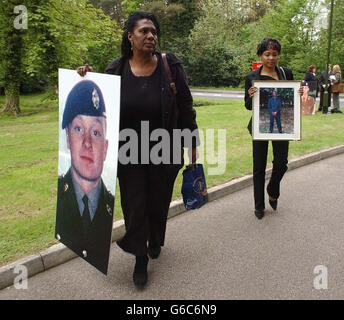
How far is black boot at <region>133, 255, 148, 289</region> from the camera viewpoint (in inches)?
116

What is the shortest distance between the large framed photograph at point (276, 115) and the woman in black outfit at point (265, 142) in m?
0.16

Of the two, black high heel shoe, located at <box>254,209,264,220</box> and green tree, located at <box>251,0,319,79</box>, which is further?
green tree, located at <box>251,0,319,79</box>

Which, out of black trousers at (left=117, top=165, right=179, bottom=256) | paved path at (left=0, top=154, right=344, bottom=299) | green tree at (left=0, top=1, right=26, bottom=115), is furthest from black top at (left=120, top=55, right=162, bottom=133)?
green tree at (left=0, top=1, right=26, bottom=115)

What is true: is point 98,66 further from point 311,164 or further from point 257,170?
point 257,170

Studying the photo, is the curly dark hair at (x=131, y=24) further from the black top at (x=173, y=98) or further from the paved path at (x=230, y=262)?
the paved path at (x=230, y=262)

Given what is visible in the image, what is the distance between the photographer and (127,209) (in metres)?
3.10

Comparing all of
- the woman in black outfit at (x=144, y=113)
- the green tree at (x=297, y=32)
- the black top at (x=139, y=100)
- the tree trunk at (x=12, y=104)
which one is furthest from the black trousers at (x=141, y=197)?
the green tree at (x=297, y=32)

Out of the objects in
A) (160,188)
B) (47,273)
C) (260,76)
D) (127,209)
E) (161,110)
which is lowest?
(47,273)

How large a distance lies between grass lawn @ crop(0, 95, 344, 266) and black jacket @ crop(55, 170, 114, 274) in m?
0.41

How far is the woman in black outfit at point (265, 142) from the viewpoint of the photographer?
3980 millimetres

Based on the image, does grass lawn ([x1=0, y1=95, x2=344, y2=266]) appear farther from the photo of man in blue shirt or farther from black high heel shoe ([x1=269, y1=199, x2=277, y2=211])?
the photo of man in blue shirt
